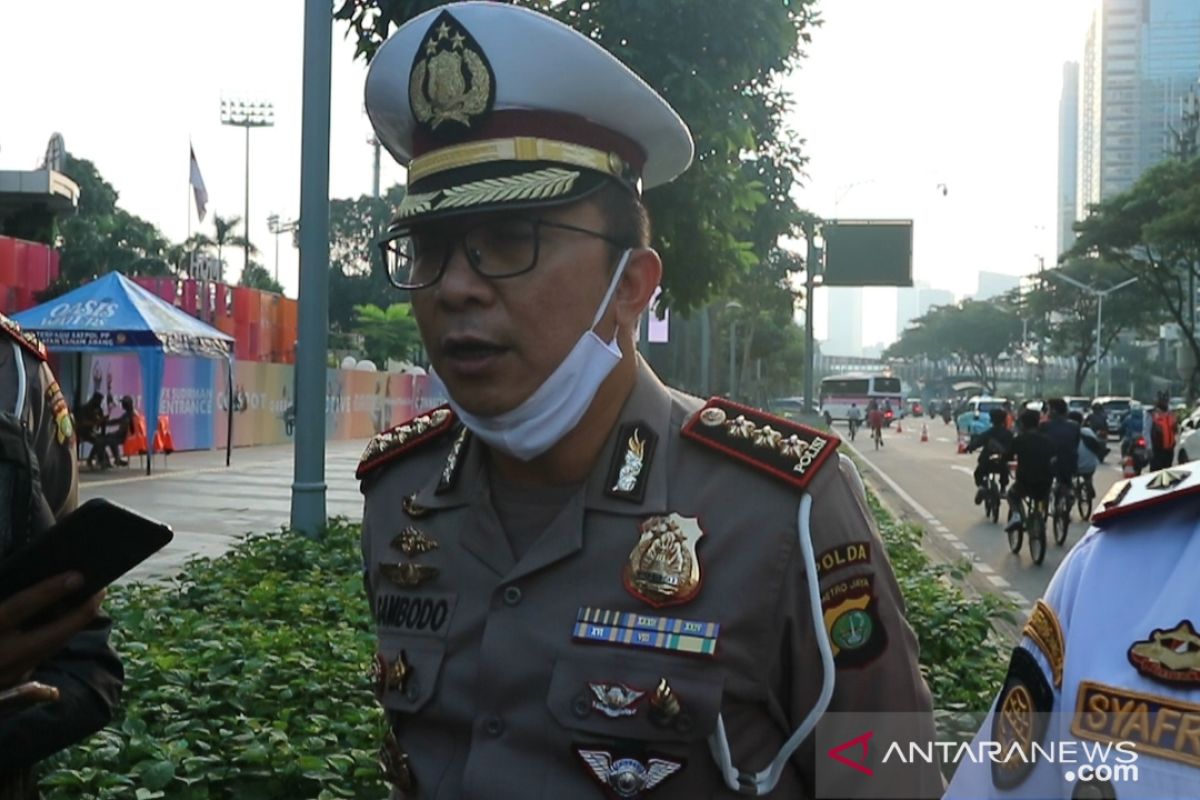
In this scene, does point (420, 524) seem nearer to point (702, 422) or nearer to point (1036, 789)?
point (702, 422)

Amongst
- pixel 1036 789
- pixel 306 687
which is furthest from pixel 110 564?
pixel 306 687

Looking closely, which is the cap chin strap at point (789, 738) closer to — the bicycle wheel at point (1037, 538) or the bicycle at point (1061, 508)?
the bicycle wheel at point (1037, 538)

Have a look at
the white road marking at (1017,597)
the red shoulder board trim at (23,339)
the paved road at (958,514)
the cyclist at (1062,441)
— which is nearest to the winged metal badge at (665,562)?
the red shoulder board trim at (23,339)

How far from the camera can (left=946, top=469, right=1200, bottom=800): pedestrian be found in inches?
54.4

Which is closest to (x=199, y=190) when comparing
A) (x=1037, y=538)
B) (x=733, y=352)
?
(x=733, y=352)

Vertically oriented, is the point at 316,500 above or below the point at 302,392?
below

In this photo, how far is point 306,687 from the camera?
4.69m

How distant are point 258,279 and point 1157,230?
131ft

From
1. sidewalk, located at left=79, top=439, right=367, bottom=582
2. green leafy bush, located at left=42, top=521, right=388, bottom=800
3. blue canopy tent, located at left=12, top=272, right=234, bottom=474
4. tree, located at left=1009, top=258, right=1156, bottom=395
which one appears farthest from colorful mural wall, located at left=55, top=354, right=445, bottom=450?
tree, located at left=1009, top=258, right=1156, bottom=395

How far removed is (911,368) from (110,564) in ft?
463

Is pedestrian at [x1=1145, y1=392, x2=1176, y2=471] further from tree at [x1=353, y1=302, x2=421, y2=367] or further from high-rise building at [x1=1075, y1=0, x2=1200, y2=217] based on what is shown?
high-rise building at [x1=1075, y1=0, x2=1200, y2=217]

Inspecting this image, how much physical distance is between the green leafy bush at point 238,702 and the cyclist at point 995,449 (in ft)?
34.5

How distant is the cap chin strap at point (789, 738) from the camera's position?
1.81 m

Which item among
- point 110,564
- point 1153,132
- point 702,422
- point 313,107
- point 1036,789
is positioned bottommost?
point 1036,789
